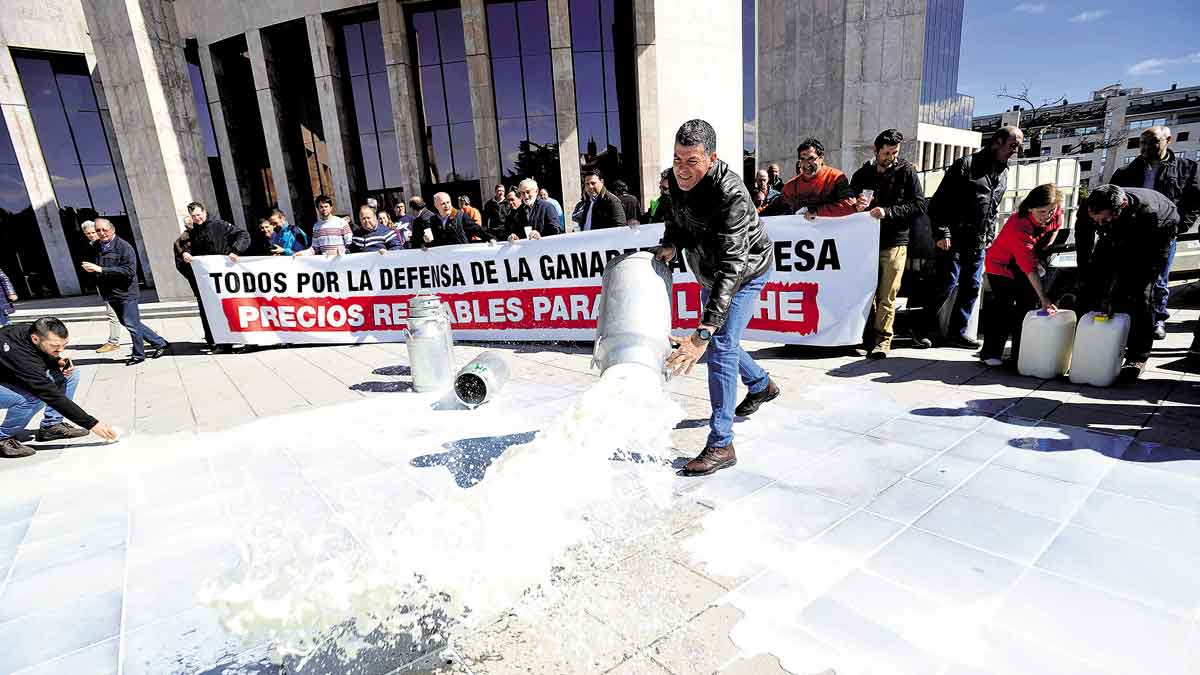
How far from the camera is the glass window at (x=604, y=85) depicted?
52.8 ft

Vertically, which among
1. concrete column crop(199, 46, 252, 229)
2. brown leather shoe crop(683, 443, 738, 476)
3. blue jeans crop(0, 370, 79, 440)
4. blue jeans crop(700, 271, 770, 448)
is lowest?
brown leather shoe crop(683, 443, 738, 476)

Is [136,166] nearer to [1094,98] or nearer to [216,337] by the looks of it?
[216,337]

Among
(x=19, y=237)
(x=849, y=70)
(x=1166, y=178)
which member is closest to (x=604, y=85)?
(x=849, y=70)

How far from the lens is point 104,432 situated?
4.72m

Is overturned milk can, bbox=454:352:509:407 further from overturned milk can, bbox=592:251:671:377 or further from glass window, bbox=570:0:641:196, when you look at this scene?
glass window, bbox=570:0:641:196

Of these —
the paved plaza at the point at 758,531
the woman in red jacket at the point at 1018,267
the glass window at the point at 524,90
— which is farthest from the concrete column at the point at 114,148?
the woman in red jacket at the point at 1018,267

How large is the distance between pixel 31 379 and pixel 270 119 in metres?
14.7

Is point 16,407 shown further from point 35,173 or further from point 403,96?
point 35,173

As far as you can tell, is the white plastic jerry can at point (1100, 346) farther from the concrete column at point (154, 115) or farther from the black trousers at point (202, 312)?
the concrete column at point (154, 115)

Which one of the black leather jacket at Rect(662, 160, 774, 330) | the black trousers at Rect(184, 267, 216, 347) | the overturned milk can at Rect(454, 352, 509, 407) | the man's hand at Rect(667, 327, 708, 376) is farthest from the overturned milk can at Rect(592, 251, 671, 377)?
the black trousers at Rect(184, 267, 216, 347)

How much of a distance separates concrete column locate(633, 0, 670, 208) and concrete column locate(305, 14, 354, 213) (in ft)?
27.9

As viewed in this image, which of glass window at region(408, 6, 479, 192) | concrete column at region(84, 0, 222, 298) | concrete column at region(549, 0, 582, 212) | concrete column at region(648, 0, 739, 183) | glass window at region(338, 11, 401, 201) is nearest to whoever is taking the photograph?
concrete column at region(84, 0, 222, 298)

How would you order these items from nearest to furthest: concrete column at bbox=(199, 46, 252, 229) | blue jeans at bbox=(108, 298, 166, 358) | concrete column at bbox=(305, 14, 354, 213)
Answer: blue jeans at bbox=(108, 298, 166, 358) → concrete column at bbox=(305, 14, 354, 213) → concrete column at bbox=(199, 46, 252, 229)

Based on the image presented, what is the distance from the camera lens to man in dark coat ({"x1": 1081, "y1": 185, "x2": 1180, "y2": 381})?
4.51 meters
